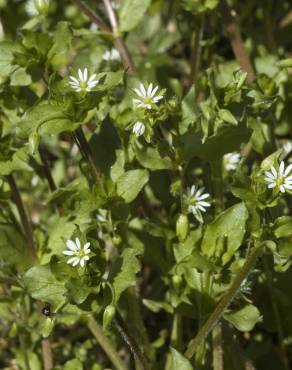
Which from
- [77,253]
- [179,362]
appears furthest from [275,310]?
[77,253]

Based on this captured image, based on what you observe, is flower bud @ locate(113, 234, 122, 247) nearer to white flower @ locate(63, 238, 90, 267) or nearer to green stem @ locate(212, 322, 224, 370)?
white flower @ locate(63, 238, 90, 267)

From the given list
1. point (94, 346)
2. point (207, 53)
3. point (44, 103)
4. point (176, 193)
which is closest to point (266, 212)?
point (176, 193)

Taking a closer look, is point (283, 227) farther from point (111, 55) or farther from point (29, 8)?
point (29, 8)

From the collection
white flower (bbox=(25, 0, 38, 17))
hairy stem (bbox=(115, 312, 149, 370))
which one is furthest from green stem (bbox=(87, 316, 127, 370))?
white flower (bbox=(25, 0, 38, 17))

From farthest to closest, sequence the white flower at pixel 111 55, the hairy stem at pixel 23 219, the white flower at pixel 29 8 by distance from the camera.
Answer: the white flower at pixel 29 8 → the white flower at pixel 111 55 → the hairy stem at pixel 23 219

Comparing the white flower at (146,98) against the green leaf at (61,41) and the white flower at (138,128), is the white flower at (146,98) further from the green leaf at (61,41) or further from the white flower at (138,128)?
the green leaf at (61,41)

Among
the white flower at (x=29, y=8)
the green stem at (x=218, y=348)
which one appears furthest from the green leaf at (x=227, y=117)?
the white flower at (x=29, y=8)
